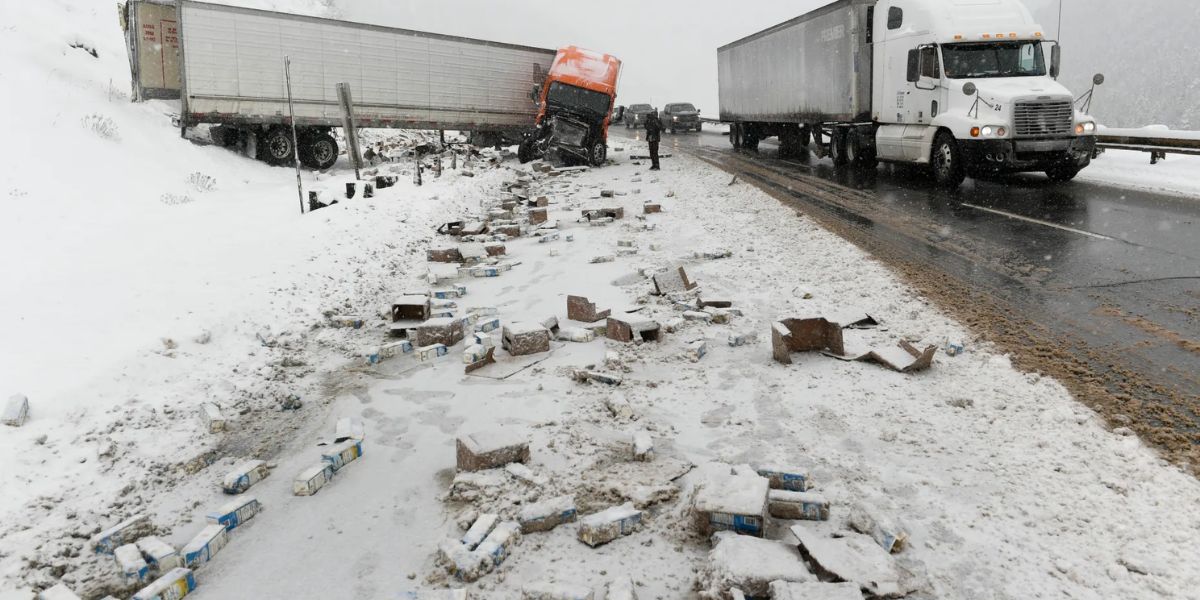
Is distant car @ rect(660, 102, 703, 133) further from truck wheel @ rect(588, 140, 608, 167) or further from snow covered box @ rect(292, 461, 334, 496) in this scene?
snow covered box @ rect(292, 461, 334, 496)

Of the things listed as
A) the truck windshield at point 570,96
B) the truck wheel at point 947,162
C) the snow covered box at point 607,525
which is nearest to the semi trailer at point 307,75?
the truck windshield at point 570,96

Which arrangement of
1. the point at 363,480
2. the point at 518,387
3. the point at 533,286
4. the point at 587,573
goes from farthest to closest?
the point at 533,286 → the point at 518,387 → the point at 363,480 → the point at 587,573

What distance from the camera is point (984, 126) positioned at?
Result: 13172mm

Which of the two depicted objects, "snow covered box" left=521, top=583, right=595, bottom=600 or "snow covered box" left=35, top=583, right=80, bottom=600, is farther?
"snow covered box" left=35, top=583, right=80, bottom=600

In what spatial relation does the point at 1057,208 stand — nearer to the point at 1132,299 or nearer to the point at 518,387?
the point at 1132,299

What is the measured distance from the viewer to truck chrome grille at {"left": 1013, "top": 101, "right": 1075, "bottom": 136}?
1293 cm

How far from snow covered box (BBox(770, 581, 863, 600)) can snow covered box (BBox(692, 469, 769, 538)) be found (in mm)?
463

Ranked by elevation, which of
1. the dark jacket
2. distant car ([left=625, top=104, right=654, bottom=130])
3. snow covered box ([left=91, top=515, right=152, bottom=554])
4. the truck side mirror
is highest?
distant car ([left=625, top=104, right=654, bottom=130])

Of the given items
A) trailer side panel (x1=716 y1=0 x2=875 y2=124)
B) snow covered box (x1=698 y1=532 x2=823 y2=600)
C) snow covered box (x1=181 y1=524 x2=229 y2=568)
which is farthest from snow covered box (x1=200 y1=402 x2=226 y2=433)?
trailer side panel (x1=716 y1=0 x2=875 y2=124)

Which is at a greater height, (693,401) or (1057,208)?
(1057,208)

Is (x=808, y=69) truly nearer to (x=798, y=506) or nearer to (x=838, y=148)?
(x=838, y=148)

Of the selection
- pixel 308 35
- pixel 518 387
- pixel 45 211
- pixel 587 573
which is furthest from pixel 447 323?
pixel 308 35

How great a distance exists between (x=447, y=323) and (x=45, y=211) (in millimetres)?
7289

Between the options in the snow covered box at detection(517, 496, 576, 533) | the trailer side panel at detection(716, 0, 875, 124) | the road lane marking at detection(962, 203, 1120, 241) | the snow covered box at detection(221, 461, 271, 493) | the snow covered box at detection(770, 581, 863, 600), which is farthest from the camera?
the trailer side panel at detection(716, 0, 875, 124)
